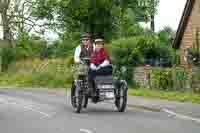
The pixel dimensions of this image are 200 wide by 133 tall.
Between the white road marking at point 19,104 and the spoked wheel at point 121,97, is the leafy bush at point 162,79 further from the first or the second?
the spoked wheel at point 121,97

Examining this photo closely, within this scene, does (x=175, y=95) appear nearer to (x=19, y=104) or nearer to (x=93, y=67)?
(x=19, y=104)

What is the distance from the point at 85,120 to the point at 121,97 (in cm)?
215

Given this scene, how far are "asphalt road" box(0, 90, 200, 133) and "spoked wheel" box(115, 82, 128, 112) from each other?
211mm

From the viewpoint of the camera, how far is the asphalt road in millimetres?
13344

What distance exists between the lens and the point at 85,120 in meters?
15.3

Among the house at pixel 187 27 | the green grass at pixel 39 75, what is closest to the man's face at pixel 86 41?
the green grass at pixel 39 75

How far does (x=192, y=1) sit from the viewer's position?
35.2 m

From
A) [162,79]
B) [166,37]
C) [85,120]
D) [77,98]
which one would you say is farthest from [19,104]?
[166,37]

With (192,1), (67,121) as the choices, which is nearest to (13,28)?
(192,1)

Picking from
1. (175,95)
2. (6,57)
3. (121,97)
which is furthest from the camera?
(6,57)

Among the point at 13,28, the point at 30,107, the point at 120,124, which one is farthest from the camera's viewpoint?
the point at 13,28

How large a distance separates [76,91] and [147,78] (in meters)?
10.2

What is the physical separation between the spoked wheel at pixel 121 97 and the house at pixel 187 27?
17.4 m

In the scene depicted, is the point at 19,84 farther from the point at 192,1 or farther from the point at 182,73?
the point at 182,73
